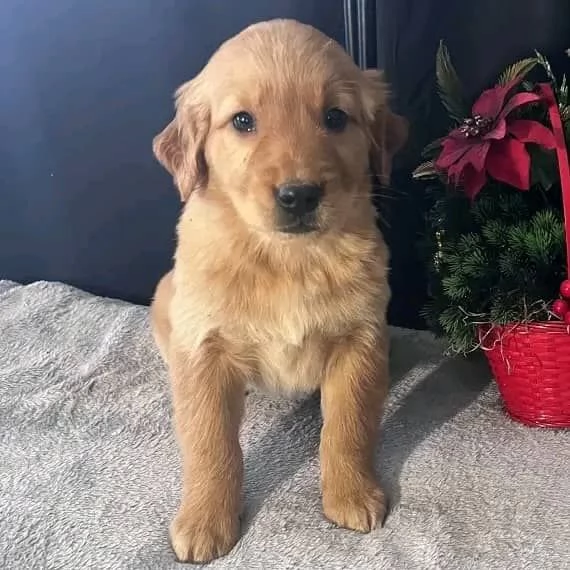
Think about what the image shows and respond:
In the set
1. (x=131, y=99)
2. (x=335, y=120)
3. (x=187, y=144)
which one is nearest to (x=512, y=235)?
(x=335, y=120)

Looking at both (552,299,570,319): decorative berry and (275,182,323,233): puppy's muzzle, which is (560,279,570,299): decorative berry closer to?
(552,299,570,319): decorative berry

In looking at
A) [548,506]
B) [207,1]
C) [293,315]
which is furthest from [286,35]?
[548,506]

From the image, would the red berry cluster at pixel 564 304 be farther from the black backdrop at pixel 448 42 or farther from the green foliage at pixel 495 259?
the black backdrop at pixel 448 42

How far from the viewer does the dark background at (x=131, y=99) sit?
7.08ft

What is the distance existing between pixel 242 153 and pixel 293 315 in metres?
0.33

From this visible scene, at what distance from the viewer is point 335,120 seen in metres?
1.66

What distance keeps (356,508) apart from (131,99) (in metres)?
1.40

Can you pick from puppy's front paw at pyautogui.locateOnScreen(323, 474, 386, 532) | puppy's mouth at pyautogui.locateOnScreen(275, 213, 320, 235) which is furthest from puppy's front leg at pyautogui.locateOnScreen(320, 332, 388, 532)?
puppy's mouth at pyautogui.locateOnScreen(275, 213, 320, 235)

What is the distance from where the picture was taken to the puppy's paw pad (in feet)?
5.26

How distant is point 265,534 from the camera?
1.60 meters

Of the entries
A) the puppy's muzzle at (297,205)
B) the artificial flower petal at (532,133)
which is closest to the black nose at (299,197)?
the puppy's muzzle at (297,205)

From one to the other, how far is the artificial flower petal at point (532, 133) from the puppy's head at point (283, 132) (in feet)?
0.80

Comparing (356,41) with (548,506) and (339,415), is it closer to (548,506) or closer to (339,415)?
(339,415)

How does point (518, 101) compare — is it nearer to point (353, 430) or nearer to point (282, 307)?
point (282, 307)
